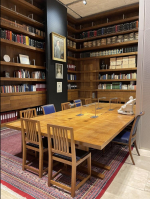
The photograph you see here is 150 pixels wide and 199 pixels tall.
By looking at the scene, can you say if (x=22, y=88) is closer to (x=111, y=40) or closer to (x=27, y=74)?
(x=27, y=74)

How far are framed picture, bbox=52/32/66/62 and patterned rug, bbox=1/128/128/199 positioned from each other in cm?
326

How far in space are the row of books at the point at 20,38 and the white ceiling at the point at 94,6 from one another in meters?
1.75

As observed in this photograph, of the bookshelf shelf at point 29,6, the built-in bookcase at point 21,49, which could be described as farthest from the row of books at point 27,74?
the bookshelf shelf at point 29,6

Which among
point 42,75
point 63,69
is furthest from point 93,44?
point 42,75

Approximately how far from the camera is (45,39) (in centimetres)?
477

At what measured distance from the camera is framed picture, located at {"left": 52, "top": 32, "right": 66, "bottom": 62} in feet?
16.0

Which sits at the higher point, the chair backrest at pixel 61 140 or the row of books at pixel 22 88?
the row of books at pixel 22 88

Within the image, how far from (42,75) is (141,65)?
317 centimetres

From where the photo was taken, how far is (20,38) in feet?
13.8

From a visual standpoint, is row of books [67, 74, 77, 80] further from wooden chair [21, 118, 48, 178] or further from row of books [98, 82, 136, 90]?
wooden chair [21, 118, 48, 178]

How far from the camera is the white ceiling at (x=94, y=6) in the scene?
5.11 metres

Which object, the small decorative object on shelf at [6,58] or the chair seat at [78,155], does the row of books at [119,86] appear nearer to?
the small decorative object on shelf at [6,58]

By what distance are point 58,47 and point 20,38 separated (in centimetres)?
128

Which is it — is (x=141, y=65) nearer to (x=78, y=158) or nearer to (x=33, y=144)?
(x=78, y=158)
